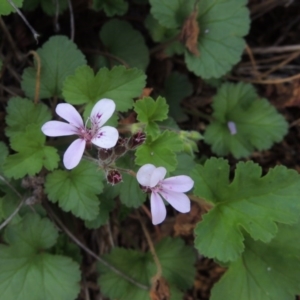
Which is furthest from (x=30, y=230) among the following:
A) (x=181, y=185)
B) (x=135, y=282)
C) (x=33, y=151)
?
(x=181, y=185)

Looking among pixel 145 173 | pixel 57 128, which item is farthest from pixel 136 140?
pixel 57 128

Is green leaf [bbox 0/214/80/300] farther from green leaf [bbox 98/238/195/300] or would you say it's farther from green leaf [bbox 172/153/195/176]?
green leaf [bbox 172/153/195/176]

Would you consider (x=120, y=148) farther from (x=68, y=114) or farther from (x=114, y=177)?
(x=68, y=114)

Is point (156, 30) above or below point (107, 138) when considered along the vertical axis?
below

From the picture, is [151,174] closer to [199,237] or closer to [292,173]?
[199,237]

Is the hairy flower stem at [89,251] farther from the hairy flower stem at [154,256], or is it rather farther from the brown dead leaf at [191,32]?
the brown dead leaf at [191,32]

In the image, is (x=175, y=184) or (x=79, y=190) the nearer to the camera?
(x=175, y=184)
